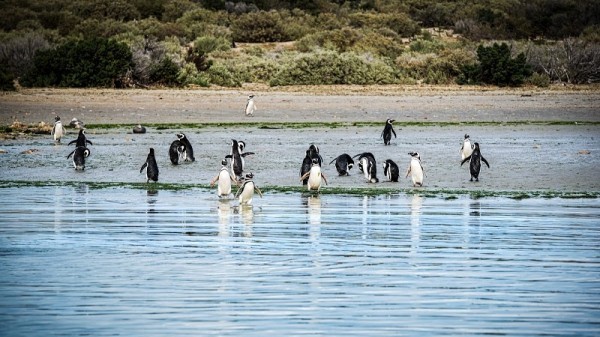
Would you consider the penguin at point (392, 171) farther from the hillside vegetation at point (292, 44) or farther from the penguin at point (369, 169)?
the hillside vegetation at point (292, 44)

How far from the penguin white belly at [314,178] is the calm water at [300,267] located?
0.61 m

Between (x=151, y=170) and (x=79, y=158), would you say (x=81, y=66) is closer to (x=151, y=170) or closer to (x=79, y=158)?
(x=79, y=158)

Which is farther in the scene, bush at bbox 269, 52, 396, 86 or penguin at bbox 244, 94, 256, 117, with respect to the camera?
bush at bbox 269, 52, 396, 86

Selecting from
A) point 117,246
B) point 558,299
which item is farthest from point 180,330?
point 117,246

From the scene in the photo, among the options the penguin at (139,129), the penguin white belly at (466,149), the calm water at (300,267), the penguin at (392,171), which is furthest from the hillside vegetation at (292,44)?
the calm water at (300,267)

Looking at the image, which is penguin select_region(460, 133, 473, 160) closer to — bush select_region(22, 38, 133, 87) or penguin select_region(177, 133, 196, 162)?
penguin select_region(177, 133, 196, 162)

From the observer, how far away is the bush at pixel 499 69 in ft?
120

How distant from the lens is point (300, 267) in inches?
374

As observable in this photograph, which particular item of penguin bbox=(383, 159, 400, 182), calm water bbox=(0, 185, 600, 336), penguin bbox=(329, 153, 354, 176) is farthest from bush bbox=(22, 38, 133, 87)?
calm water bbox=(0, 185, 600, 336)

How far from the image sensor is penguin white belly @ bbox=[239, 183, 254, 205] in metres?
14.1

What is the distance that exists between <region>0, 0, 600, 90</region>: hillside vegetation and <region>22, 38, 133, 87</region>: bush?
1.5 inches

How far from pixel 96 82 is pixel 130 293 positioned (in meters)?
26.2

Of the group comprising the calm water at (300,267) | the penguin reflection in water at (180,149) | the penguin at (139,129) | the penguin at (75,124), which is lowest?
the calm water at (300,267)

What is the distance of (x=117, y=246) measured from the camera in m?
10.6
